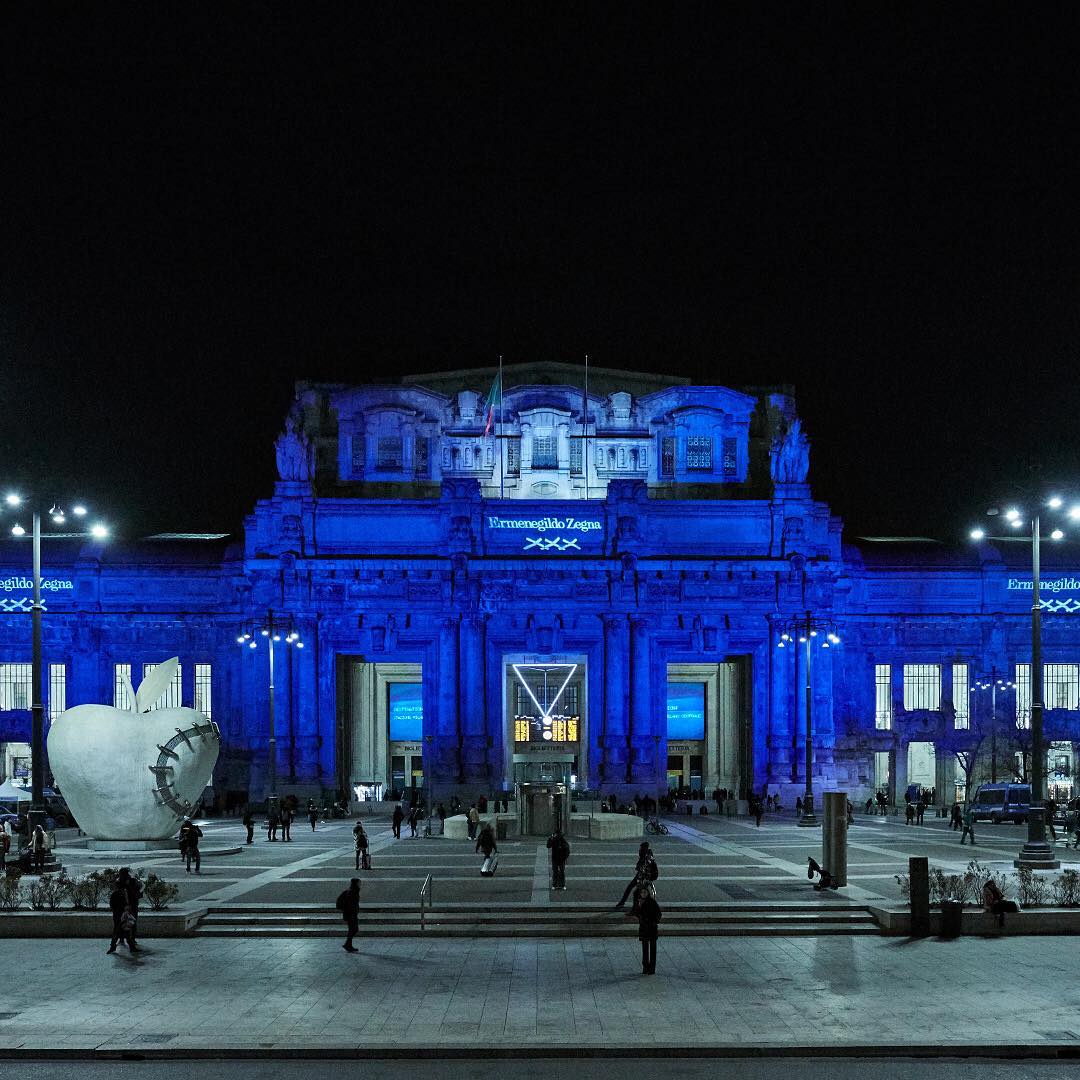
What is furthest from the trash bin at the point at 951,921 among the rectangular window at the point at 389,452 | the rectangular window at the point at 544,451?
the rectangular window at the point at 389,452

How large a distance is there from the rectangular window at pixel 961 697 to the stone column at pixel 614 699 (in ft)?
74.7

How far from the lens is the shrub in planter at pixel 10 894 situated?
31.1 meters

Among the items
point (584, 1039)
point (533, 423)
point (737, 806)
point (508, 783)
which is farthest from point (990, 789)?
point (584, 1039)

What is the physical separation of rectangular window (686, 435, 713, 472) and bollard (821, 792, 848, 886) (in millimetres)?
63391

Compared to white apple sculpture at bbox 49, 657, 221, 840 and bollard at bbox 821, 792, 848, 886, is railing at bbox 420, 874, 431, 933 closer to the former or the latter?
bollard at bbox 821, 792, 848, 886

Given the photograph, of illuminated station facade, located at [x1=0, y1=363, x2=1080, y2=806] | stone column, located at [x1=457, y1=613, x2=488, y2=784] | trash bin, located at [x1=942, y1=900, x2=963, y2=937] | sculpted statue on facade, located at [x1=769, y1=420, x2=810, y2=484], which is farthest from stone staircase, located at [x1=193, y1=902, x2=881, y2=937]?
sculpted statue on facade, located at [x1=769, y1=420, x2=810, y2=484]

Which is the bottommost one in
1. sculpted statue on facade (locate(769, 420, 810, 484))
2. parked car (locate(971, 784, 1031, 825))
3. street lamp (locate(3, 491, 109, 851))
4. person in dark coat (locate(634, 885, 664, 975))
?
parked car (locate(971, 784, 1031, 825))

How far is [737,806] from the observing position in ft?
265

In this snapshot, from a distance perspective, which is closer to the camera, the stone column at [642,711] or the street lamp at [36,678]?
the street lamp at [36,678]

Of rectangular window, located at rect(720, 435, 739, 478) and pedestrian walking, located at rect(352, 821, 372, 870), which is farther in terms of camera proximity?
rectangular window, located at rect(720, 435, 739, 478)

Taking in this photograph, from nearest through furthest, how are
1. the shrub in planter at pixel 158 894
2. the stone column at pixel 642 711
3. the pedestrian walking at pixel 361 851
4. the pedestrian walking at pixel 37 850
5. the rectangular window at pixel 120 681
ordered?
the shrub in planter at pixel 158 894, the pedestrian walking at pixel 37 850, the pedestrian walking at pixel 361 851, the stone column at pixel 642 711, the rectangular window at pixel 120 681

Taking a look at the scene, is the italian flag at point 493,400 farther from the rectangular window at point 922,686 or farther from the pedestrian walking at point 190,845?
the pedestrian walking at point 190,845

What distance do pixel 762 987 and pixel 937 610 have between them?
75981 mm

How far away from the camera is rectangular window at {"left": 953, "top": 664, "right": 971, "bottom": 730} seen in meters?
96.5
